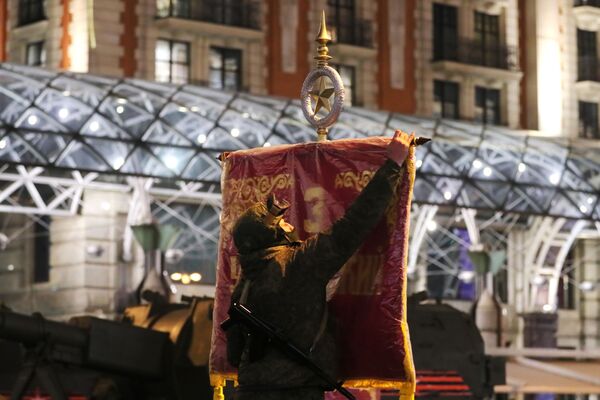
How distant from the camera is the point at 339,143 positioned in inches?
452

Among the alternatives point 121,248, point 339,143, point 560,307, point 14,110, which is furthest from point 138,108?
point 339,143

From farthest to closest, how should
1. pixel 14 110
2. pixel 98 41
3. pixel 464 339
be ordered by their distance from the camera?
pixel 98 41
pixel 14 110
pixel 464 339

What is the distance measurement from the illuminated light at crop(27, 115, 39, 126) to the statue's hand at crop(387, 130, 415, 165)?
22.6m

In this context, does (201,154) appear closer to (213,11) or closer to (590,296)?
(213,11)

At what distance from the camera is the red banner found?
11.1 metres

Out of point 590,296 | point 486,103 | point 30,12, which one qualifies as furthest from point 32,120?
point 590,296

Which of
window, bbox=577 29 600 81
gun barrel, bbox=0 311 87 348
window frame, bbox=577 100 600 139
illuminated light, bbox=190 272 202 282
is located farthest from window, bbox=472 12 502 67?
gun barrel, bbox=0 311 87 348

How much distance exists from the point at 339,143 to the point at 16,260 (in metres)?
29.3

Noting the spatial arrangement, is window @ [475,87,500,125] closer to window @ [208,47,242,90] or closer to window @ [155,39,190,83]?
window @ [208,47,242,90]

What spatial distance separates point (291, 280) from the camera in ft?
34.8

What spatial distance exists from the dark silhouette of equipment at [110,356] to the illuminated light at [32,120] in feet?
36.0

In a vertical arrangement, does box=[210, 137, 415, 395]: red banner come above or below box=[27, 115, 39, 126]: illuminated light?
below

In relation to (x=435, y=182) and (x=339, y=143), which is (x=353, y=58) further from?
(x=339, y=143)

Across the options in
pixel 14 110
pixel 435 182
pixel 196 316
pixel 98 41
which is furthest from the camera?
pixel 98 41
